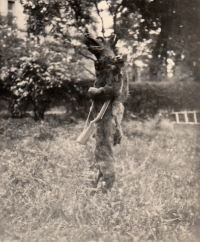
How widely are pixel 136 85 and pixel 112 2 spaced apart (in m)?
0.80

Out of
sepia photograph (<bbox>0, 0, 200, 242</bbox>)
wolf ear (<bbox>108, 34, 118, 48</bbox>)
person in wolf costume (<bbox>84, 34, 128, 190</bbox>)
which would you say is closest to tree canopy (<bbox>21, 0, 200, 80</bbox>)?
sepia photograph (<bbox>0, 0, 200, 242</bbox>)

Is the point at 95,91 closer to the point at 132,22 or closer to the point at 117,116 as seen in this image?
the point at 117,116

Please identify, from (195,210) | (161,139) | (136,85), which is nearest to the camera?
(195,210)

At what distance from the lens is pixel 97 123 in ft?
7.48

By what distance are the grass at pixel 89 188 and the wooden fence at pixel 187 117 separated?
6 centimetres

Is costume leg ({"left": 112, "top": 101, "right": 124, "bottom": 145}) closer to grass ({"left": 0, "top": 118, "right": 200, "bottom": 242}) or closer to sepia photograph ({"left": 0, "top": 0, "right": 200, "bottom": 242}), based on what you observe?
sepia photograph ({"left": 0, "top": 0, "right": 200, "bottom": 242})

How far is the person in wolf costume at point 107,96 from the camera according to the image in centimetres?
220

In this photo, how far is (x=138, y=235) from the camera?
6.94 feet

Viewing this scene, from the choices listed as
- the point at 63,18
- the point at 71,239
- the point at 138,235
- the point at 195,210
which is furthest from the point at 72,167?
the point at 63,18

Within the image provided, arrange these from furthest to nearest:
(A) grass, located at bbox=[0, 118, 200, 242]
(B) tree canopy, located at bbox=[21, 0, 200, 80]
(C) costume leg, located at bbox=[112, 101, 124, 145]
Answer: (B) tree canopy, located at bbox=[21, 0, 200, 80], (C) costume leg, located at bbox=[112, 101, 124, 145], (A) grass, located at bbox=[0, 118, 200, 242]

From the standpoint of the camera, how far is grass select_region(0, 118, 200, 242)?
6.97ft

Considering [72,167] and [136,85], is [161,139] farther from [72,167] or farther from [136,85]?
[72,167]

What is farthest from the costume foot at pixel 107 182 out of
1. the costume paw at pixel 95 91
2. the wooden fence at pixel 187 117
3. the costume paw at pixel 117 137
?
A: the wooden fence at pixel 187 117

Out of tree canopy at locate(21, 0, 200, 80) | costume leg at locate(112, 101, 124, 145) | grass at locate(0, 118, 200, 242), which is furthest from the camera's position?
tree canopy at locate(21, 0, 200, 80)
